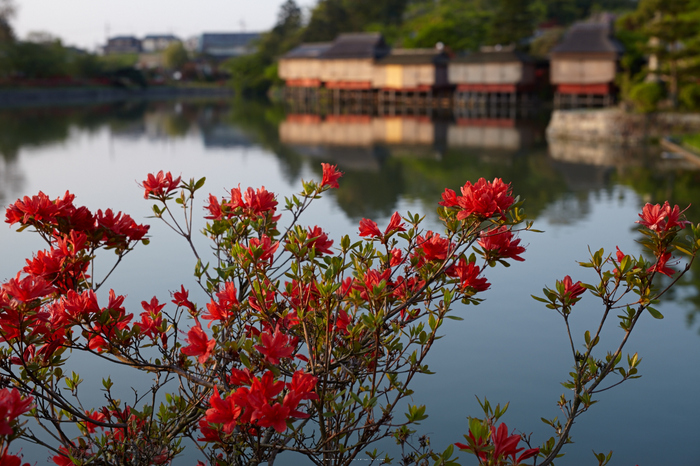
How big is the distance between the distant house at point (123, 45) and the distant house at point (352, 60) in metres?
78.4

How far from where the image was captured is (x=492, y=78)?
34656 mm

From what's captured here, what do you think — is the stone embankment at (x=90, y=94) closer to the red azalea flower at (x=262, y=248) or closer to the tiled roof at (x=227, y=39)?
the red azalea flower at (x=262, y=248)

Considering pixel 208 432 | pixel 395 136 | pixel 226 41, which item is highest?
pixel 226 41

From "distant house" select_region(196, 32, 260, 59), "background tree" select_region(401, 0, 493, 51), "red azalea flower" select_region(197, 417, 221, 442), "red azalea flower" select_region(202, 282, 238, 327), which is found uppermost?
"distant house" select_region(196, 32, 260, 59)

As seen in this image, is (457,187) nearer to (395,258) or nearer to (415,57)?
(395,258)

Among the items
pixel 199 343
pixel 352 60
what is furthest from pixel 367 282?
pixel 352 60

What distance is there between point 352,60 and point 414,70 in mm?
4993

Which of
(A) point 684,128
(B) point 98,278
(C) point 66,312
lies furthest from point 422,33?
(C) point 66,312

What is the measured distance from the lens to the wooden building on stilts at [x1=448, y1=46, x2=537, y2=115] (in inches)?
1342

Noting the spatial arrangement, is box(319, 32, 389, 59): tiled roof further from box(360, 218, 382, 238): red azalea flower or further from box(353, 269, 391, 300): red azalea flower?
box(353, 269, 391, 300): red azalea flower

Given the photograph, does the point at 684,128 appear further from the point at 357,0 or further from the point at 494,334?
the point at 357,0

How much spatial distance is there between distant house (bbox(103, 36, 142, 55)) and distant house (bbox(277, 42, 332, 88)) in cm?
7399

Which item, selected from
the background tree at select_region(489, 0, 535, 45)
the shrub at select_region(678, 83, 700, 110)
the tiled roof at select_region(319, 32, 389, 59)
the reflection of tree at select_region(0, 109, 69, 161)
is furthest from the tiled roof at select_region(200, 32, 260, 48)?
the shrub at select_region(678, 83, 700, 110)

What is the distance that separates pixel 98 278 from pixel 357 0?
1945 inches
